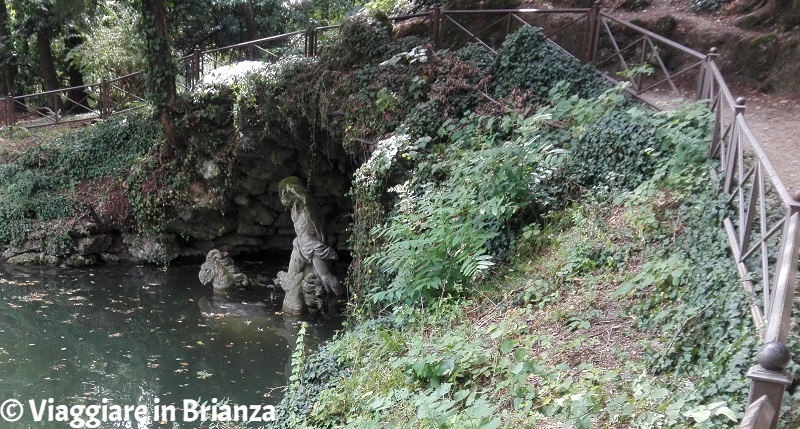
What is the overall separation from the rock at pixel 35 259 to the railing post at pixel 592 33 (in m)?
10.8

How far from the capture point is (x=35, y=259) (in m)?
12.4

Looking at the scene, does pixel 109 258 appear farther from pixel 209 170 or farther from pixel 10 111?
pixel 10 111

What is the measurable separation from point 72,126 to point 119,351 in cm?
905

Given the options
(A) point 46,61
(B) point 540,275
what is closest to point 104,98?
(A) point 46,61

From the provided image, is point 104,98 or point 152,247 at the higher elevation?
point 104,98

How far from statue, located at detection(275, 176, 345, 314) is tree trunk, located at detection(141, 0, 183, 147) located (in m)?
3.43

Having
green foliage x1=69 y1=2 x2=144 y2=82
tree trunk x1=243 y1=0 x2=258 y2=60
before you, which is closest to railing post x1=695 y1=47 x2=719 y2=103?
tree trunk x1=243 y1=0 x2=258 y2=60

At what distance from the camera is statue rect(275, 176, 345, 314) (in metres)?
10.1

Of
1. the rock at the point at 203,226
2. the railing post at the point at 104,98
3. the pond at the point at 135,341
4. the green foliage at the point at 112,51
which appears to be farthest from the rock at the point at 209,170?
the green foliage at the point at 112,51

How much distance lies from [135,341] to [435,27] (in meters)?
6.80

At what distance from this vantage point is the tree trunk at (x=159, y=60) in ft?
38.0

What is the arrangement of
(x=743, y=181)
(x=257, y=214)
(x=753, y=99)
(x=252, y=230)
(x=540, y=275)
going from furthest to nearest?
(x=252, y=230) → (x=257, y=214) → (x=753, y=99) → (x=540, y=275) → (x=743, y=181)

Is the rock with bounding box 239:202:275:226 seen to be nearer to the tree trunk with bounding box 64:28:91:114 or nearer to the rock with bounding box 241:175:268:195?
the rock with bounding box 241:175:268:195

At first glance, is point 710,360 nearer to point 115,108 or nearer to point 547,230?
point 547,230
